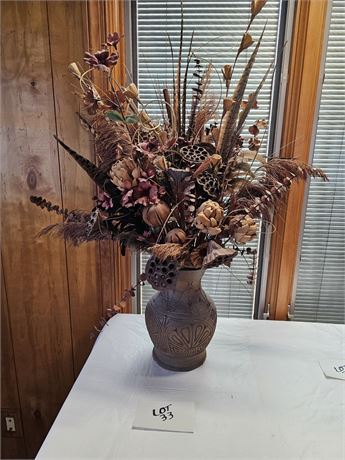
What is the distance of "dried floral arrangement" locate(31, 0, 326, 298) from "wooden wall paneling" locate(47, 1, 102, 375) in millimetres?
256

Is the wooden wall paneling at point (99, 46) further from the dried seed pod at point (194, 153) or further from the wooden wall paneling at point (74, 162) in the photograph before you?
the dried seed pod at point (194, 153)

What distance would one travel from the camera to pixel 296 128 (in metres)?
1.23

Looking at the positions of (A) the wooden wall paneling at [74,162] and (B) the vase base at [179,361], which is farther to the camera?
(A) the wooden wall paneling at [74,162]

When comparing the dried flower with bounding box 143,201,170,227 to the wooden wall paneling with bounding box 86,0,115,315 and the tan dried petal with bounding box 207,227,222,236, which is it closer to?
the tan dried petal with bounding box 207,227,222,236

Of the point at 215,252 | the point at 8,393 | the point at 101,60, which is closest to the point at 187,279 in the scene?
the point at 215,252

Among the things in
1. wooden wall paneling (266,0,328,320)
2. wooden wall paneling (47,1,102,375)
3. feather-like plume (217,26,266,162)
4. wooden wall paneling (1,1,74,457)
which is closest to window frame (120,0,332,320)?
wooden wall paneling (266,0,328,320)

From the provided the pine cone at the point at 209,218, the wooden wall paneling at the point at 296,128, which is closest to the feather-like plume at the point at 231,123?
the pine cone at the point at 209,218

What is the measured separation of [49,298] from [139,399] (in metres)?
0.60

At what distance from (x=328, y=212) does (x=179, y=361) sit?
77 cm

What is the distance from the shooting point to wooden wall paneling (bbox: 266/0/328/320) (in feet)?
3.78

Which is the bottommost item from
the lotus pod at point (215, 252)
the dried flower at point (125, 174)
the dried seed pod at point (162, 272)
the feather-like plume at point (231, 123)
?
the dried seed pod at point (162, 272)

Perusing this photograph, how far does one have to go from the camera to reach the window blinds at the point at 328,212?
1221mm

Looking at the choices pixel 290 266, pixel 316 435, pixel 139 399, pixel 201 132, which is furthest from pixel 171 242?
pixel 290 266

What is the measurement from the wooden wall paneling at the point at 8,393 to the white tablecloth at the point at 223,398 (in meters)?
0.43
